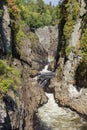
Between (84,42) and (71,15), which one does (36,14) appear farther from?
(84,42)

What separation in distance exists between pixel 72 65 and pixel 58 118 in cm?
777

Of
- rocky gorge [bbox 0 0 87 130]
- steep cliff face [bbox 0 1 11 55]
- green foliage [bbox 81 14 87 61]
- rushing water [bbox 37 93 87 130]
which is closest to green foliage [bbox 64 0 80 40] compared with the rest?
rocky gorge [bbox 0 0 87 130]

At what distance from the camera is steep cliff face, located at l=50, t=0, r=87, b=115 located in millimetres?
36250

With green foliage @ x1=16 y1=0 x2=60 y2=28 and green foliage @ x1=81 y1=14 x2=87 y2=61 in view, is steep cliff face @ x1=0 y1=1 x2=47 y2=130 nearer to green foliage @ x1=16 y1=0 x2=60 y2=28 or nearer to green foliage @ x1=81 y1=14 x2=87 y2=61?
green foliage @ x1=81 y1=14 x2=87 y2=61

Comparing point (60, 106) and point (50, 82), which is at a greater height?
point (50, 82)

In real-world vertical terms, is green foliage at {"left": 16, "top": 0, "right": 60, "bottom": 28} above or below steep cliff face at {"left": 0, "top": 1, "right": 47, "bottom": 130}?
above

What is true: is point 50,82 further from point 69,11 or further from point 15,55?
point 69,11

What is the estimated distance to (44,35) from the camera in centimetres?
7638

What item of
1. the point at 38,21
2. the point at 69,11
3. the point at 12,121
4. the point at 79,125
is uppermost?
the point at 38,21

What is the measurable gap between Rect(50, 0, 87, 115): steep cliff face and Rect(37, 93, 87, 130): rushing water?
3.85 feet

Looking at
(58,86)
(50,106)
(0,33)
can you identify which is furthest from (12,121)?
(58,86)

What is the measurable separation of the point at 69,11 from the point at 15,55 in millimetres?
8974

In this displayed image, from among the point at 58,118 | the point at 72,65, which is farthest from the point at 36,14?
the point at 58,118

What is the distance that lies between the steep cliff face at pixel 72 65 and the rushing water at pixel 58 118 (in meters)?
1.17
